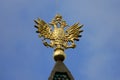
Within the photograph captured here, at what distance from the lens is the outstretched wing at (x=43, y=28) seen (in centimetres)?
3834

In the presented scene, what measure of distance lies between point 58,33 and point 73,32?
34.3 inches

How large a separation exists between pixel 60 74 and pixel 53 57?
1.12 meters

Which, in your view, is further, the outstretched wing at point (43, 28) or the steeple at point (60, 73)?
the outstretched wing at point (43, 28)

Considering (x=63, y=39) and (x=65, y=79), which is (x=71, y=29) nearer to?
(x=63, y=39)

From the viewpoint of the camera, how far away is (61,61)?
3731 centimetres

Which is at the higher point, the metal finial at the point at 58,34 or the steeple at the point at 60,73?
the metal finial at the point at 58,34

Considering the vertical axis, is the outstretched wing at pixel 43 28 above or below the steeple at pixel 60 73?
above

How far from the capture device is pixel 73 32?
38750mm

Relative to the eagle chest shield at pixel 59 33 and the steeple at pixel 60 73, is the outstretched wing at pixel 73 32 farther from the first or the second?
the steeple at pixel 60 73

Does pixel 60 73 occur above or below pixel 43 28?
below

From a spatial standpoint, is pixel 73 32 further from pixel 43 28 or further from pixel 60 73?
pixel 60 73

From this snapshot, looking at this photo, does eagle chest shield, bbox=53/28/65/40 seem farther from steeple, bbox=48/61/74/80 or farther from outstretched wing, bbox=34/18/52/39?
steeple, bbox=48/61/74/80

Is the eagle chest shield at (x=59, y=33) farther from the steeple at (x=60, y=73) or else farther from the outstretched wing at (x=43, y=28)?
the steeple at (x=60, y=73)

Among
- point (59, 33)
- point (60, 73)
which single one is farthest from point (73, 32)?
point (60, 73)
